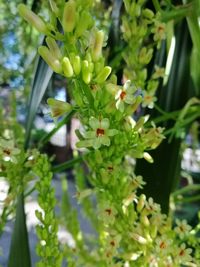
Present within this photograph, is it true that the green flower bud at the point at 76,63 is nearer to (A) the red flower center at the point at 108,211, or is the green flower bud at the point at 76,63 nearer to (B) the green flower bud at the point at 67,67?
(B) the green flower bud at the point at 67,67

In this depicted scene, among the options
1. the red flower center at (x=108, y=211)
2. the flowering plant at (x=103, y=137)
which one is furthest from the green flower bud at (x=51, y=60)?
the red flower center at (x=108, y=211)

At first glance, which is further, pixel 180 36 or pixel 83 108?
pixel 180 36

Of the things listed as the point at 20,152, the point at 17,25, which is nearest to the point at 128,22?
the point at 20,152

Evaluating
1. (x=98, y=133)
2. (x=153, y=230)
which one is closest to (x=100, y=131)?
(x=98, y=133)

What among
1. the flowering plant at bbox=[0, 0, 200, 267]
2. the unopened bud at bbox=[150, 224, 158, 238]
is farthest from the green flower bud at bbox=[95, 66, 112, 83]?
the unopened bud at bbox=[150, 224, 158, 238]

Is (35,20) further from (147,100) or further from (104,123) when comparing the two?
(147,100)

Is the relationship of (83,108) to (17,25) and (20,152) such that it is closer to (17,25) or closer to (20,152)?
(20,152)
